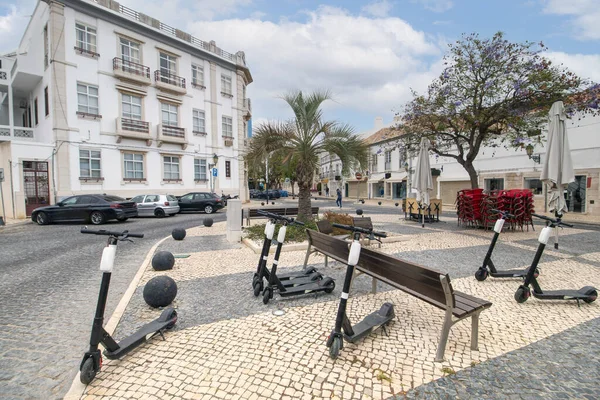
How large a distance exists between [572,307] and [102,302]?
571 centimetres

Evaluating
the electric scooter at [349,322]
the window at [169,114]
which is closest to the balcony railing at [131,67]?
the window at [169,114]

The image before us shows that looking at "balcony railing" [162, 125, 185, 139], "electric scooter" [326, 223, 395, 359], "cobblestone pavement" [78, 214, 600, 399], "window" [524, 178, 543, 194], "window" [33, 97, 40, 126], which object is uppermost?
"window" [33, 97, 40, 126]

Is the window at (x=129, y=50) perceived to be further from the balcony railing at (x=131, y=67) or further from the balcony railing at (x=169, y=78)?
the balcony railing at (x=169, y=78)

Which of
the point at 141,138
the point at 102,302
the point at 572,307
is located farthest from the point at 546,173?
the point at 141,138

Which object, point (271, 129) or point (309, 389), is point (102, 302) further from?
point (271, 129)

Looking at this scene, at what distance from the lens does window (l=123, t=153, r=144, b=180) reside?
21.2 meters

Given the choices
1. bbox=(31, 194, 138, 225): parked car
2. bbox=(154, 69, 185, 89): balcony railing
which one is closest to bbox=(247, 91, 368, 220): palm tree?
bbox=(31, 194, 138, 225): parked car

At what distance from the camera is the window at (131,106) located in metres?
20.9

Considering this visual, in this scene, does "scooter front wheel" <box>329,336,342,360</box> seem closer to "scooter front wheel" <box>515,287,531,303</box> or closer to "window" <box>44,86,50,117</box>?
"scooter front wheel" <box>515,287,531,303</box>

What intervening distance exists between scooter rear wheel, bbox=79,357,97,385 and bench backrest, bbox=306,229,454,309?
3.03 meters

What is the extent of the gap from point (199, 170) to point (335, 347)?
24525 millimetres

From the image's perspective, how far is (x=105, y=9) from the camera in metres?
19.6

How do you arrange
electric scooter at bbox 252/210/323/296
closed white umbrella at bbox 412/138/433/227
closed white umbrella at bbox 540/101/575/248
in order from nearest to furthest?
electric scooter at bbox 252/210/323/296
closed white umbrella at bbox 540/101/575/248
closed white umbrella at bbox 412/138/433/227

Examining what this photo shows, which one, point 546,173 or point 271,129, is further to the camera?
point 271,129
